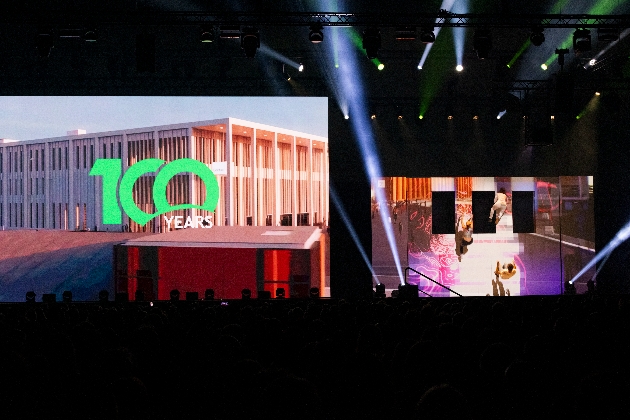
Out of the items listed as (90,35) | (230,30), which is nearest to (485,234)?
(230,30)

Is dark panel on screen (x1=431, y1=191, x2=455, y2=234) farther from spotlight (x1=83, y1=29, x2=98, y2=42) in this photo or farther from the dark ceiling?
spotlight (x1=83, y1=29, x2=98, y2=42)

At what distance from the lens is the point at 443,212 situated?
18109mm

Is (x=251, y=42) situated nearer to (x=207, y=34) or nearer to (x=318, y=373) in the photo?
(x=207, y=34)

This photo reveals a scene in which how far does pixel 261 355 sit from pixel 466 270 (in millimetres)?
12783

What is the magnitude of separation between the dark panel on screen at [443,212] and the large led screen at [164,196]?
3.50 metres

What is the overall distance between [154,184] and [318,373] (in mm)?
15777

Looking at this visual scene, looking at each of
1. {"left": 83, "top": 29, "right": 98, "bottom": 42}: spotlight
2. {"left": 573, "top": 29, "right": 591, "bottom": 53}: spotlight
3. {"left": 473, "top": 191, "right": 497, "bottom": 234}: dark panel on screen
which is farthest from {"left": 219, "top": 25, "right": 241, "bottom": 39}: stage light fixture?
{"left": 473, "top": 191, "right": 497, "bottom": 234}: dark panel on screen

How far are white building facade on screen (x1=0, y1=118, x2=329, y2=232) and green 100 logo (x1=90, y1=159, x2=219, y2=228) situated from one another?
447 millimetres

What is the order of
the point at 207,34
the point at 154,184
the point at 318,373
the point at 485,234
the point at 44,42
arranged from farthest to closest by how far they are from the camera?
1. the point at 154,184
2. the point at 485,234
3. the point at 44,42
4. the point at 207,34
5. the point at 318,373

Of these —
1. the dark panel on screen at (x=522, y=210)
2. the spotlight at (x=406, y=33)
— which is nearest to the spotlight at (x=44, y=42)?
the spotlight at (x=406, y=33)

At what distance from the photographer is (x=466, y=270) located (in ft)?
58.7

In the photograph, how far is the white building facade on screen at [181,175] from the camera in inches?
814

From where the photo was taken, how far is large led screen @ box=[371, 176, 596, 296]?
17797 millimetres

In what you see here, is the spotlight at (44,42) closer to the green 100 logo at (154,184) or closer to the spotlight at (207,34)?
the spotlight at (207,34)
